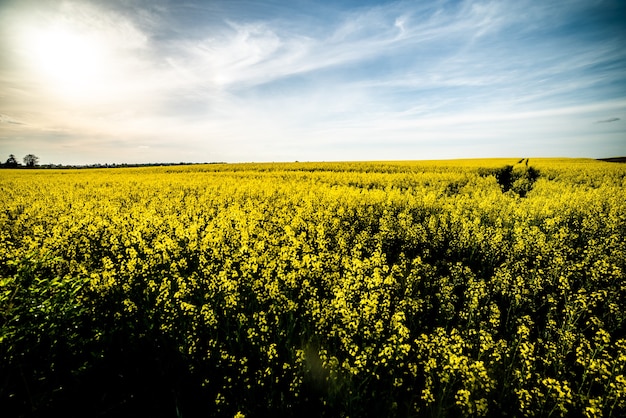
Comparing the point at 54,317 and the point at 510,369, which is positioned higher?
the point at 54,317

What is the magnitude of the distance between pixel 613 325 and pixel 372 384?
4.33 meters

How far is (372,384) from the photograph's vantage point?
146 inches

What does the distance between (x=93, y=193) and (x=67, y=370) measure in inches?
567

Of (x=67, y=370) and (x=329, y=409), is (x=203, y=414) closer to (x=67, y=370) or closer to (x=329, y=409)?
(x=329, y=409)

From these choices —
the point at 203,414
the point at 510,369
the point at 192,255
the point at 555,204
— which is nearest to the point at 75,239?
the point at 192,255

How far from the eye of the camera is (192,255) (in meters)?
6.70

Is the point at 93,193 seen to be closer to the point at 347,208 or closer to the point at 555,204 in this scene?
the point at 347,208

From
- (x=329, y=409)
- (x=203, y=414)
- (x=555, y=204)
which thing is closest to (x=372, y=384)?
(x=329, y=409)

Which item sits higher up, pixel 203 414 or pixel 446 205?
pixel 446 205

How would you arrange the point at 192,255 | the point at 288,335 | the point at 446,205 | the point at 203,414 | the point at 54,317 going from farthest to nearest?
the point at 446,205 < the point at 192,255 < the point at 288,335 < the point at 203,414 < the point at 54,317

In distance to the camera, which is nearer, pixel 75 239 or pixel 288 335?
pixel 288 335

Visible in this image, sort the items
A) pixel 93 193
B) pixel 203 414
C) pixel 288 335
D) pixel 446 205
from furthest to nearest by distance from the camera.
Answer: pixel 93 193 → pixel 446 205 → pixel 288 335 → pixel 203 414

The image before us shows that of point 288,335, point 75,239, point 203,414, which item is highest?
point 75,239

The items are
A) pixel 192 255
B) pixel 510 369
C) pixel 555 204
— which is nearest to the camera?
pixel 510 369
